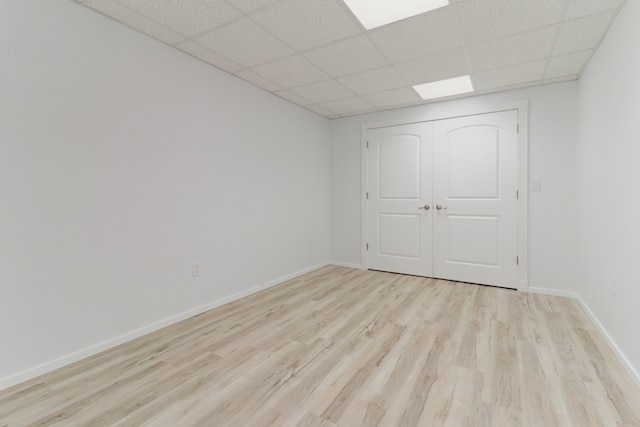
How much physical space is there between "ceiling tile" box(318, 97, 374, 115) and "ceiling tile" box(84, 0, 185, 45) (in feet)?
6.85

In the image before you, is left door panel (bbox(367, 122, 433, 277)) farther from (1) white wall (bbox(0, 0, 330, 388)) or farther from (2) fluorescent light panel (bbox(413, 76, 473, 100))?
(1) white wall (bbox(0, 0, 330, 388))

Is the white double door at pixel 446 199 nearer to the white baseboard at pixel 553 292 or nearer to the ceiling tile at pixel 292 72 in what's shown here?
the white baseboard at pixel 553 292

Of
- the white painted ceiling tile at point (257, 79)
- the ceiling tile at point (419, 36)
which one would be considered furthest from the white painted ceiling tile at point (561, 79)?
the white painted ceiling tile at point (257, 79)

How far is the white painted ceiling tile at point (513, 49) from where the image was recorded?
91.8 inches

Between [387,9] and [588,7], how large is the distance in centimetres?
132

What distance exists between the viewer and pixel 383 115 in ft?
14.3

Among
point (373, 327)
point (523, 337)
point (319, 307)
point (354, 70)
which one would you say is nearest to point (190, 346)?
point (319, 307)

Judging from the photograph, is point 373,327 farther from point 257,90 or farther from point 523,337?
point 257,90

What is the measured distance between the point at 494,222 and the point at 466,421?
2.77 metres

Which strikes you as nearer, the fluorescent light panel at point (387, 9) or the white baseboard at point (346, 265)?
the fluorescent light panel at point (387, 9)

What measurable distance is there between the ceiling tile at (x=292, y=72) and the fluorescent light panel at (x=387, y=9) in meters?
0.76

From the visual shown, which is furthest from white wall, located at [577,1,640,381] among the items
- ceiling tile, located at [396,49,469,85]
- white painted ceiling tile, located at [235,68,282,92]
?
white painted ceiling tile, located at [235,68,282,92]

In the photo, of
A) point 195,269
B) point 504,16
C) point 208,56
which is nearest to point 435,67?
point 504,16

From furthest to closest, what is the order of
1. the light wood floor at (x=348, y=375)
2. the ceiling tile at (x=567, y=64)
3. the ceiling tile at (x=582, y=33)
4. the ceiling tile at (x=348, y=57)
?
the ceiling tile at (x=567, y=64), the ceiling tile at (x=348, y=57), the ceiling tile at (x=582, y=33), the light wood floor at (x=348, y=375)
